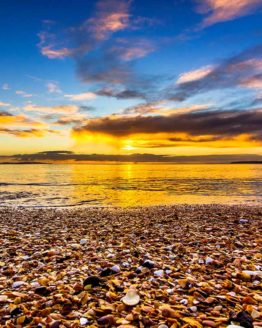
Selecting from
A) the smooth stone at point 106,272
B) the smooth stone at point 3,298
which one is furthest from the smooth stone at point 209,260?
the smooth stone at point 3,298

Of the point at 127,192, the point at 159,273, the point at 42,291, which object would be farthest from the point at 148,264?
the point at 127,192

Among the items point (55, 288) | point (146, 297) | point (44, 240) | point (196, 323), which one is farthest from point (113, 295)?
point (44, 240)

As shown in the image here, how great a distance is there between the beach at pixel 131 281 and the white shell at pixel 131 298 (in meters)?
0.02

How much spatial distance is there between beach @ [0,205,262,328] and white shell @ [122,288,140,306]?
0.7 inches

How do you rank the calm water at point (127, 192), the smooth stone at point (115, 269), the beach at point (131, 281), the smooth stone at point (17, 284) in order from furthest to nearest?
the calm water at point (127, 192) → the smooth stone at point (115, 269) → the smooth stone at point (17, 284) → the beach at point (131, 281)

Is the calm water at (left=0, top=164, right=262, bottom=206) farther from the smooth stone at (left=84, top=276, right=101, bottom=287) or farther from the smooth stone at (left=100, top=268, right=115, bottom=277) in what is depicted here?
A: the smooth stone at (left=84, top=276, right=101, bottom=287)

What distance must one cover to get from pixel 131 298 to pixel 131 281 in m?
0.94

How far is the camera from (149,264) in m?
7.01

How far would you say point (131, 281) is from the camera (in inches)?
240

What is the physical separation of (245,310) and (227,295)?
1.82 ft

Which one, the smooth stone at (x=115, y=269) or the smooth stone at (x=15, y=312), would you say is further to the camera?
the smooth stone at (x=115, y=269)

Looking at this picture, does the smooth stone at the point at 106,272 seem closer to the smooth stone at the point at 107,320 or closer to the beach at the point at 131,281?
the beach at the point at 131,281

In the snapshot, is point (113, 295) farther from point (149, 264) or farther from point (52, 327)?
point (149, 264)

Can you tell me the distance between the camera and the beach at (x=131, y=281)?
4.58 metres
